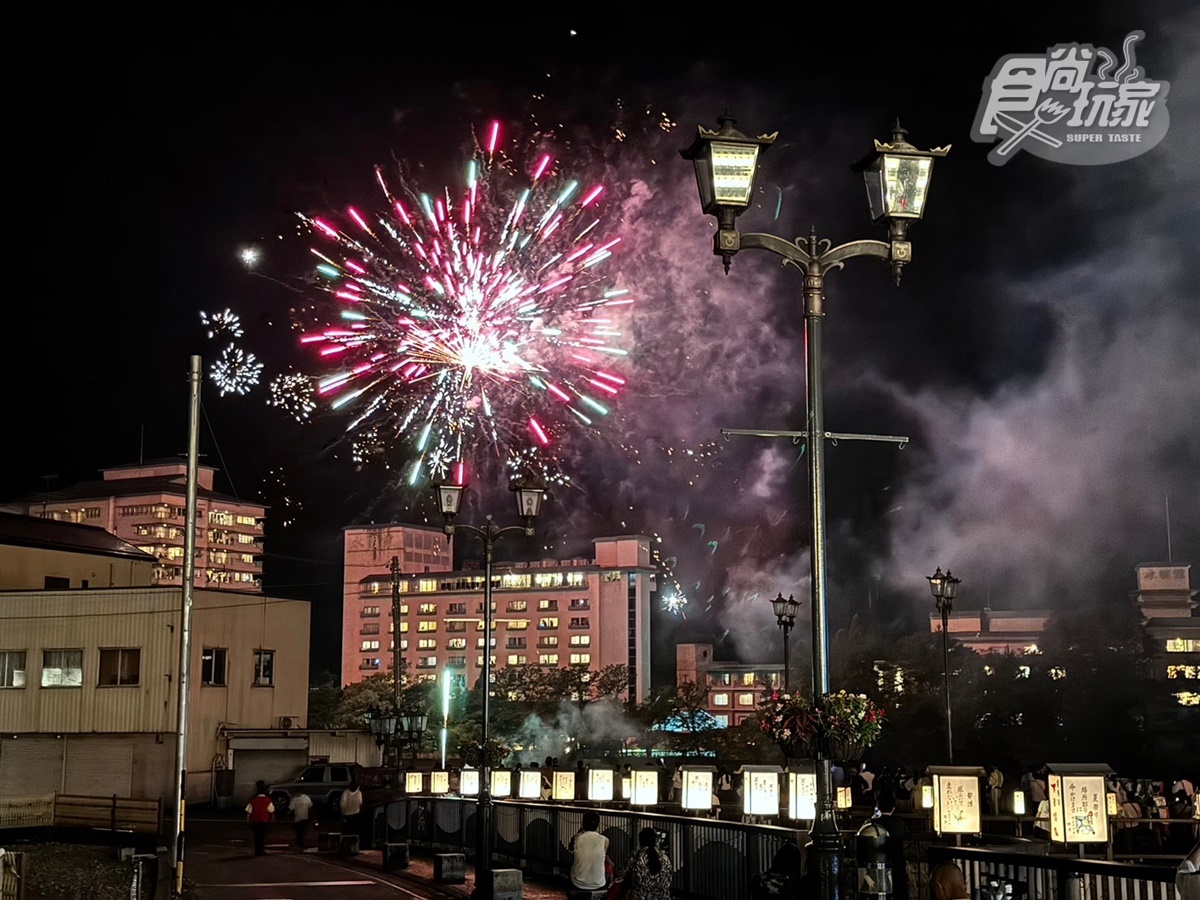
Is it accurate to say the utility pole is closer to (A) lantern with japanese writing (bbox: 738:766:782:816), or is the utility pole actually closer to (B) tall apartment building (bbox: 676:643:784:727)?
(A) lantern with japanese writing (bbox: 738:766:782:816)

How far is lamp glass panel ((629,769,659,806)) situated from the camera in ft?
80.6

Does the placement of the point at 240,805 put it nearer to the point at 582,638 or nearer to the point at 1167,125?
the point at 1167,125

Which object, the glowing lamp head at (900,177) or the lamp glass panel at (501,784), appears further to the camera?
the lamp glass panel at (501,784)

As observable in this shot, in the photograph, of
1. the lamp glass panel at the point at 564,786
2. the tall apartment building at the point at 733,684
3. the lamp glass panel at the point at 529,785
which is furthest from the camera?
the tall apartment building at the point at 733,684

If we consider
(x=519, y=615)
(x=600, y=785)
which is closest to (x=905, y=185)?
(x=600, y=785)

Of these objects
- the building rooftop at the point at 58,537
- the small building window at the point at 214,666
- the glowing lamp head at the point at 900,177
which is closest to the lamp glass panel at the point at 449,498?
the glowing lamp head at the point at 900,177

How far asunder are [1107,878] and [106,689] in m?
40.9

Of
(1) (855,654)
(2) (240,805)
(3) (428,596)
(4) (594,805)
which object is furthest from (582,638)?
(4) (594,805)

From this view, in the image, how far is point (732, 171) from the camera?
1264 centimetres

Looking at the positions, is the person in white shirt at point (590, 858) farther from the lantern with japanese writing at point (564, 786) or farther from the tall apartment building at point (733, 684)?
the tall apartment building at point (733, 684)

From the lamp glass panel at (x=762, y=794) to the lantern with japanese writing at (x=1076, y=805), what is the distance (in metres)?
3.92

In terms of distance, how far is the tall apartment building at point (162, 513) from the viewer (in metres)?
138

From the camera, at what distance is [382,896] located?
2084cm

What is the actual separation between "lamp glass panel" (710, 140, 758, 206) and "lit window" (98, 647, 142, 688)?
3664 cm
